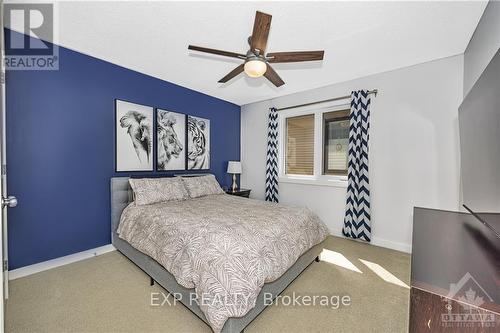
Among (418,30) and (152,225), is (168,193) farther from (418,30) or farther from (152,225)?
(418,30)

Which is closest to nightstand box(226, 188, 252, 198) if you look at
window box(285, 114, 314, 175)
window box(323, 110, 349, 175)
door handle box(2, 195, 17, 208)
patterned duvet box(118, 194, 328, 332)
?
window box(285, 114, 314, 175)

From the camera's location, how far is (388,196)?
3.11m

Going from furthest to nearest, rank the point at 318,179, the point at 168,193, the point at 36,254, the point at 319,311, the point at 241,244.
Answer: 1. the point at 318,179
2. the point at 168,193
3. the point at 36,254
4. the point at 319,311
5. the point at 241,244

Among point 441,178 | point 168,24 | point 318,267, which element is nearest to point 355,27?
point 168,24

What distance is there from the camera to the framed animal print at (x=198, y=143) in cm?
390

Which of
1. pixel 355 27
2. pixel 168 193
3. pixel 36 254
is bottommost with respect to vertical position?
pixel 36 254

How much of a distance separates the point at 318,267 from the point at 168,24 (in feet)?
9.85

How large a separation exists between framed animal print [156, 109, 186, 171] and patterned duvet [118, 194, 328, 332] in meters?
1.00

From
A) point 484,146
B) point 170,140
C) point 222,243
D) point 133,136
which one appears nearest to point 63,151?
point 133,136

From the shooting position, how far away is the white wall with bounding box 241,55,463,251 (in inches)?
A: 105

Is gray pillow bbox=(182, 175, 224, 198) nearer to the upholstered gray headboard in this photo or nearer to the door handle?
the upholstered gray headboard

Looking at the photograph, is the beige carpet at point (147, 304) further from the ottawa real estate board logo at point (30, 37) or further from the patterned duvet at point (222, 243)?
the ottawa real estate board logo at point (30, 37)

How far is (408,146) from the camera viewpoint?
2947 millimetres

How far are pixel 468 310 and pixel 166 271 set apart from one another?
194cm
